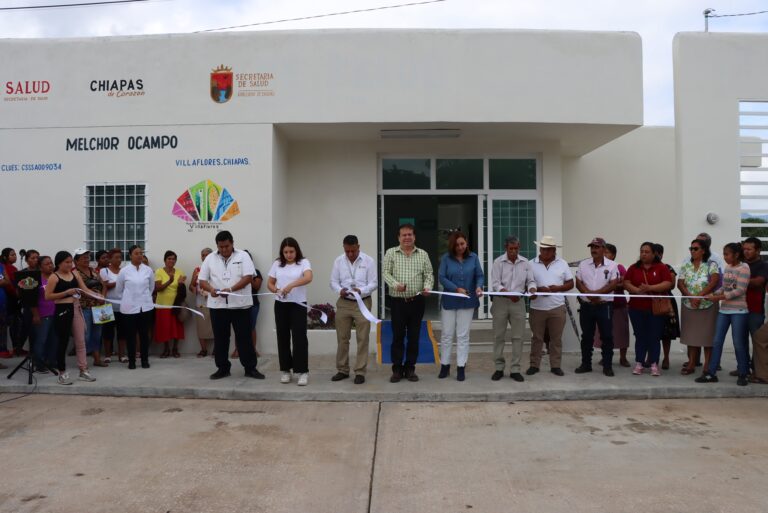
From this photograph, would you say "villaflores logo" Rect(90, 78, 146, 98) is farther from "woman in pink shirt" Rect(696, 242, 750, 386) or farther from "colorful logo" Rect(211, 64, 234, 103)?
"woman in pink shirt" Rect(696, 242, 750, 386)

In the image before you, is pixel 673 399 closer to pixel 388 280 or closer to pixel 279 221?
pixel 388 280

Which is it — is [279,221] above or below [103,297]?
above

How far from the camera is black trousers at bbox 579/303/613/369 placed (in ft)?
25.8

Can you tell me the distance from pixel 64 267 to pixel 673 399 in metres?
7.29

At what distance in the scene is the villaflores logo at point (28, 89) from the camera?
32.1 ft

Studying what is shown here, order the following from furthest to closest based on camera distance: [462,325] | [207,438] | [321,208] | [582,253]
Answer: [582,253], [321,208], [462,325], [207,438]

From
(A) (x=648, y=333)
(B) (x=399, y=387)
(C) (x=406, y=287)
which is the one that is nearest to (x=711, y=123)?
(A) (x=648, y=333)

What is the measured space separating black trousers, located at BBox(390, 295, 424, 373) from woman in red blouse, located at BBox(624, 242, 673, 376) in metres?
2.71

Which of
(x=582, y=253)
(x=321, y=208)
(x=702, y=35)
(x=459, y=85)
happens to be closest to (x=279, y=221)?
(x=321, y=208)

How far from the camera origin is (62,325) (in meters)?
7.54

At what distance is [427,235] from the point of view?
36.8 ft

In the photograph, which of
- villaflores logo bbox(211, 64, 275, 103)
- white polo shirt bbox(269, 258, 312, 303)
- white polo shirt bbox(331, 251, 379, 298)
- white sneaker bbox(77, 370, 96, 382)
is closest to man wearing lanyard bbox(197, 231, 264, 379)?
white polo shirt bbox(269, 258, 312, 303)

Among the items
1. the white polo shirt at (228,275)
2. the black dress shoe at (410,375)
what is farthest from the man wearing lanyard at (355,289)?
the white polo shirt at (228,275)

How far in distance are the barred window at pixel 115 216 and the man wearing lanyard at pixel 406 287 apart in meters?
4.48
